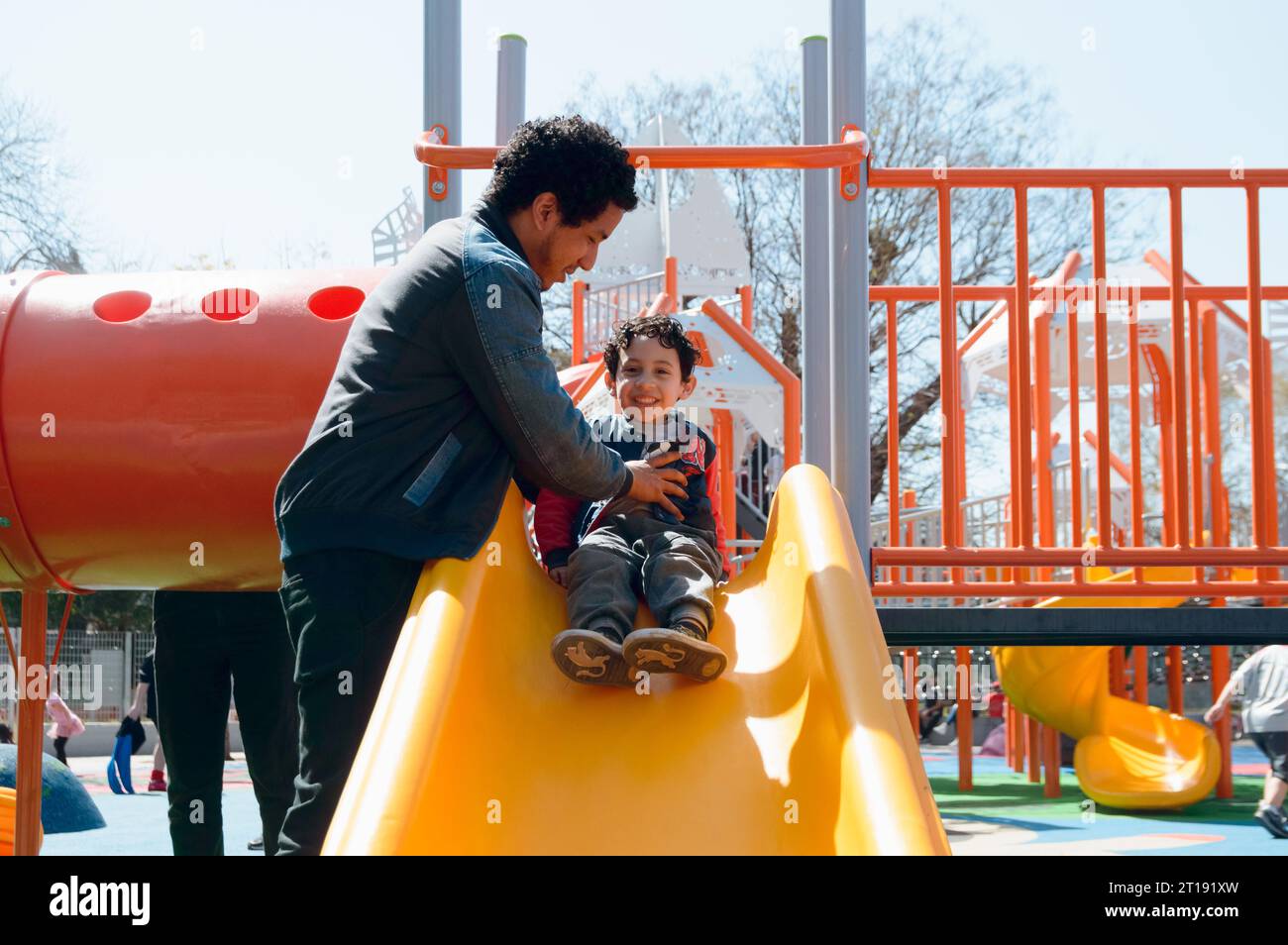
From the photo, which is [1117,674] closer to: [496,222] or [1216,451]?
[1216,451]

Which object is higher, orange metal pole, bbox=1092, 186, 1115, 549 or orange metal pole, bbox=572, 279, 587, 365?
orange metal pole, bbox=572, 279, 587, 365

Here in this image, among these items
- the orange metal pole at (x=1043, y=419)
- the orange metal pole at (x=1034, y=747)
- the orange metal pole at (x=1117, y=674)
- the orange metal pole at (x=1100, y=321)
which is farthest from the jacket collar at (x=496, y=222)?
the orange metal pole at (x=1034, y=747)

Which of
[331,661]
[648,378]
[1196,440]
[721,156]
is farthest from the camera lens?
[1196,440]

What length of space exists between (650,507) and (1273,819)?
433 cm

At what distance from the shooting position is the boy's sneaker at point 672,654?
8.32ft

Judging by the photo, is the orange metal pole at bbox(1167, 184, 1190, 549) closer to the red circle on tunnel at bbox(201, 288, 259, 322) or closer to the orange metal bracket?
the orange metal bracket

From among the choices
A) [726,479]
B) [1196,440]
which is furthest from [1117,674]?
[1196,440]

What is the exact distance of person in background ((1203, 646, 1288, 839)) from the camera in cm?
634

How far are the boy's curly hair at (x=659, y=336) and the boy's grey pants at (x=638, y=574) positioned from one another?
1.58 feet

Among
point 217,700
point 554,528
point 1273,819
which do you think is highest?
point 554,528

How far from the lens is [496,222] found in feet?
8.81

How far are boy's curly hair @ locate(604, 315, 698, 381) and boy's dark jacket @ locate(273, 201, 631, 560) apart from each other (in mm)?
828

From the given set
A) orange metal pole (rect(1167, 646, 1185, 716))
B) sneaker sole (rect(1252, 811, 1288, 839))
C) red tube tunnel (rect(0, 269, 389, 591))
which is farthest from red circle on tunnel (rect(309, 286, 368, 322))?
orange metal pole (rect(1167, 646, 1185, 716))
